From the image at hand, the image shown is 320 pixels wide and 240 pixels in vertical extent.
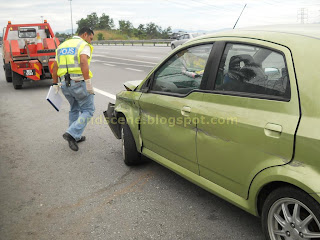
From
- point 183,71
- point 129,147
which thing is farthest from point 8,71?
point 183,71

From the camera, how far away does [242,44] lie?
279cm

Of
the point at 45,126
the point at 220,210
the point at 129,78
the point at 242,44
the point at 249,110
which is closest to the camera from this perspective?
the point at 249,110

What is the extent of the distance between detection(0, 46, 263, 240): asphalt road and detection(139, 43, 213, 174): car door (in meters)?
0.45

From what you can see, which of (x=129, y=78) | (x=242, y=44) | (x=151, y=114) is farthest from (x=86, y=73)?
(x=129, y=78)

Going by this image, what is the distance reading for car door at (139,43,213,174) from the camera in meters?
3.16

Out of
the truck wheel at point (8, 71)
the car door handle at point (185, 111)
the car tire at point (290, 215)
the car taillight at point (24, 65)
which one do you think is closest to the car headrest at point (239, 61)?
the car door handle at point (185, 111)

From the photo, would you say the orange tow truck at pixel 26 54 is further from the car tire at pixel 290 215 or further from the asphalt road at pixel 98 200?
the car tire at pixel 290 215

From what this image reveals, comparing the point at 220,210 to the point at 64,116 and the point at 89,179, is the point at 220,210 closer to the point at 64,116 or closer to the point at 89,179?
the point at 89,179

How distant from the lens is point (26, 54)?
11.8 meters

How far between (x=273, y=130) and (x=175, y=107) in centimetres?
115

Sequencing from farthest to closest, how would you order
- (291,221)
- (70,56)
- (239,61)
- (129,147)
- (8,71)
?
(8,71)
(70,56)
(129,147)
(239,61)
(291,221)

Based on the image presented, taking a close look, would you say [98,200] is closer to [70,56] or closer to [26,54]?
[70,56]

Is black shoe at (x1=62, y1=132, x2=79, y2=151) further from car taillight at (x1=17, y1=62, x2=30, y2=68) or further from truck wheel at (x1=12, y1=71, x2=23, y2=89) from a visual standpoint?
truck wheel at (x1=12, y1=71, x2=23, y2=89)

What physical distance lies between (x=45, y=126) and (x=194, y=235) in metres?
4.59
